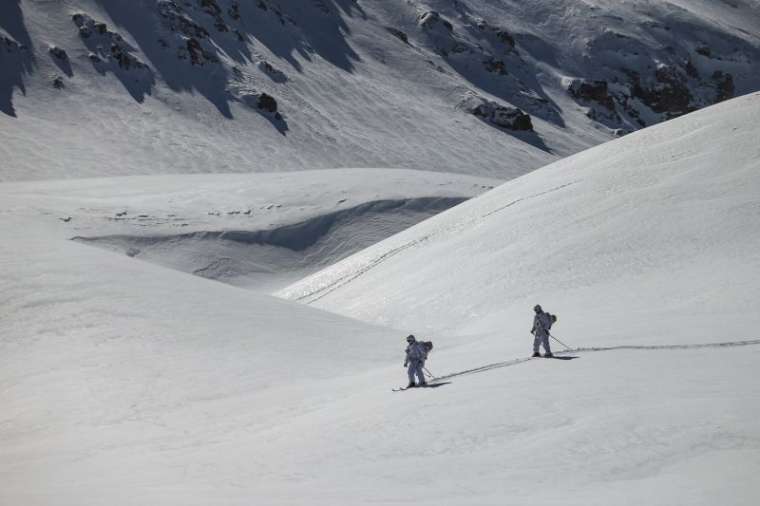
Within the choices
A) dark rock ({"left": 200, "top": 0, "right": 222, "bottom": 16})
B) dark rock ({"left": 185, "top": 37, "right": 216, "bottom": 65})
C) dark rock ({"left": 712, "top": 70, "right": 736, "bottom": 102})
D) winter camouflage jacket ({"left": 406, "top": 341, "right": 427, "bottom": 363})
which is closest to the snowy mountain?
winter camouflage jacket ({"left": 406, "top": 341, "right": 427, "bottom": 363})

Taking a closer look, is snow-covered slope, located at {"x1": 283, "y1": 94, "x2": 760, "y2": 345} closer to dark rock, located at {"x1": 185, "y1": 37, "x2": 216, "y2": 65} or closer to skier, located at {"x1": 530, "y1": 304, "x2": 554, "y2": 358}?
skier, located at {"x1": 530, "y1": 304, "x2": 554, "y2": 358}

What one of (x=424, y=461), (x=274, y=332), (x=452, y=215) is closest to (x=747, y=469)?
(x=424, y=461)

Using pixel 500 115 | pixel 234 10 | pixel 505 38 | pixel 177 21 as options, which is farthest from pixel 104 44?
pixel 505 38

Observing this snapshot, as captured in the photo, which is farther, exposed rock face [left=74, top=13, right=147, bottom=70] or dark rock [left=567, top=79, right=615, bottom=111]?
dark rock [left=567, top=79, right=615, bottom=111]

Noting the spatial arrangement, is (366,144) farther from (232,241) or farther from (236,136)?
(232,241)

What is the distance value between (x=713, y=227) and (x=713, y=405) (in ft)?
49.6

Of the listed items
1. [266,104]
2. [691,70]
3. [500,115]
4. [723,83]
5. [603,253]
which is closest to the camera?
[603,253]

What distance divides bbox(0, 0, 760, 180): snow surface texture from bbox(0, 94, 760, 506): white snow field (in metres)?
48.2

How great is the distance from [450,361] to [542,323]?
122 inches

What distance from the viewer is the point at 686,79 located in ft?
447

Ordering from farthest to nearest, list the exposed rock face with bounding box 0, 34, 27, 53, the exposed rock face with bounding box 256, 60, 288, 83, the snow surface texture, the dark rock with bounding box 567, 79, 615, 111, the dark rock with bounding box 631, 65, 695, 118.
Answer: the dark rock with bounding box 631, 65, 695, 118 → the dark rock with bounding box 567, 79, 615, 111 → the exposed rock face with bounding box 256, 60, 288, 83 → the exposed rock face with bounding box 0, 34, 27, 53 → the snow surface texture

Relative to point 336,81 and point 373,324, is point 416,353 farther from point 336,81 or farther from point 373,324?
point 336,81

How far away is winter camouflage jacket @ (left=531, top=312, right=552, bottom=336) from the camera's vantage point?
19.5 meters

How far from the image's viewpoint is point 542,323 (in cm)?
1962
